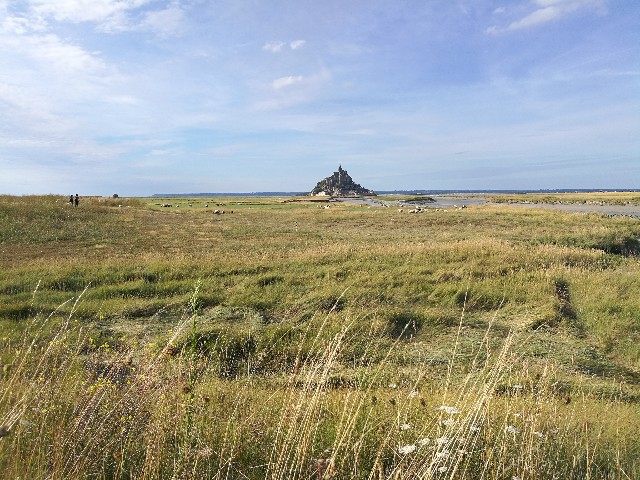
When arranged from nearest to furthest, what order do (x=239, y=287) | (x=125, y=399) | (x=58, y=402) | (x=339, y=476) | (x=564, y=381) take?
(x=339, y=476) < (x=125, y=399) < (x=58, y=402) < (x=564, y=381) < (x=239, y=287)

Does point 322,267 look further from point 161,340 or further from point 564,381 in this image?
point 564,381

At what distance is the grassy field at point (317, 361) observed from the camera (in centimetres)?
380

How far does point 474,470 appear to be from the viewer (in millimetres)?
4027

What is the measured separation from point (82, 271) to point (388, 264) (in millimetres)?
12061

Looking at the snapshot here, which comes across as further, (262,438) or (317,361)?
(317,361)

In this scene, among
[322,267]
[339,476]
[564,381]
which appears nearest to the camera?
[339,476]

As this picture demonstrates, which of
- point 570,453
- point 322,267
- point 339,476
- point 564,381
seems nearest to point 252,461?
point 339,476

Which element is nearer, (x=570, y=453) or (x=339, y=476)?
(x=339, y=476)

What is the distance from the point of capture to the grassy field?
12.5ft

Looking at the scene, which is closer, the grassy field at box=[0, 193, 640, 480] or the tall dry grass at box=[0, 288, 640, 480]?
the tall dry grass at box=[0, 288, 640, 480]

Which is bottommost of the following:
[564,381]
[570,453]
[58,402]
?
[564,381]

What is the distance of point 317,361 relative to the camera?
8.23 meters

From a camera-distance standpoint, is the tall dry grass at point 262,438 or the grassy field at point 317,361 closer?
the tall dry grass at point 262,438

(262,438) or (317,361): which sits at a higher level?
(262,438)
